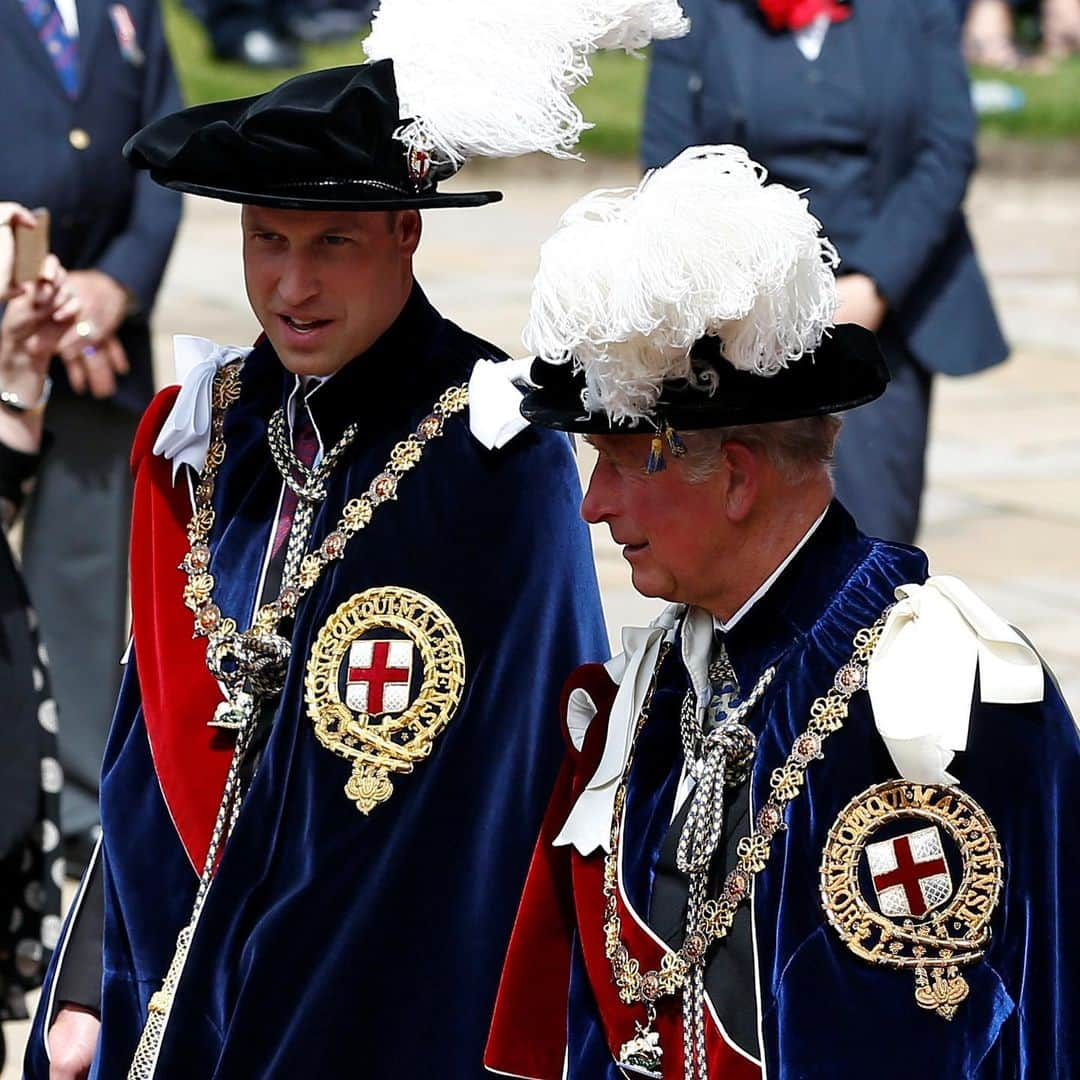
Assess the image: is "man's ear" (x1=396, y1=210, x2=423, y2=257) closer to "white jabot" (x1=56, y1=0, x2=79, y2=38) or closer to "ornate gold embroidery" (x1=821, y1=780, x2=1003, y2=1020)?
"ornate gold embroidery" (x1=821, y1=780, x2=1003, y2=1020)

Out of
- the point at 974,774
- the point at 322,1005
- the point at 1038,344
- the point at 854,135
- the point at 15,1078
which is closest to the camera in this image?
the point at 974,774

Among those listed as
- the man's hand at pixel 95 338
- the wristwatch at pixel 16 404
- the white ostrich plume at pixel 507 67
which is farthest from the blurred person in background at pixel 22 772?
the white ostrich plume at pixel 507 67

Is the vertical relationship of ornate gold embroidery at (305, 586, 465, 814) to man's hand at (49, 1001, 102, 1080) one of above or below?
above

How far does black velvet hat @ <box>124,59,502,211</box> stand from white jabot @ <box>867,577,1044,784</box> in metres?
0.82

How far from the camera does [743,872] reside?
2.45 meters

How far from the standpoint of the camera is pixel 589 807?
2.64 metres

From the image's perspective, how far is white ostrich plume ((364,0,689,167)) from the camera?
278 cm

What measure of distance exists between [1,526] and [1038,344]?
852 centimetres

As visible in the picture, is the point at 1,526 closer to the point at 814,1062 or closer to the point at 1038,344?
the point at 814,1062

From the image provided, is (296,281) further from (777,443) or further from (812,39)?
(812,39)

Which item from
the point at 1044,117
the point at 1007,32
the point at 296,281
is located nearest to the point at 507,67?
the point at 296,281

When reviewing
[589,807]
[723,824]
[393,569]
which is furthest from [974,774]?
[393,569]

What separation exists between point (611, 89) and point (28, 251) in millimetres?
15516

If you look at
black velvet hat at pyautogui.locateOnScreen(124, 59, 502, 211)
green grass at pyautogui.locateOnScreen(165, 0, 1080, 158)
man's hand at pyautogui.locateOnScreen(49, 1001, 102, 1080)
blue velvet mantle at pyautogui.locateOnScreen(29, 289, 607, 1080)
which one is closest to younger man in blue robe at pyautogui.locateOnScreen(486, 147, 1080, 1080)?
blue velvet mantle at pyautogui.locateOnScreen(29, 289, 607, 1080)
